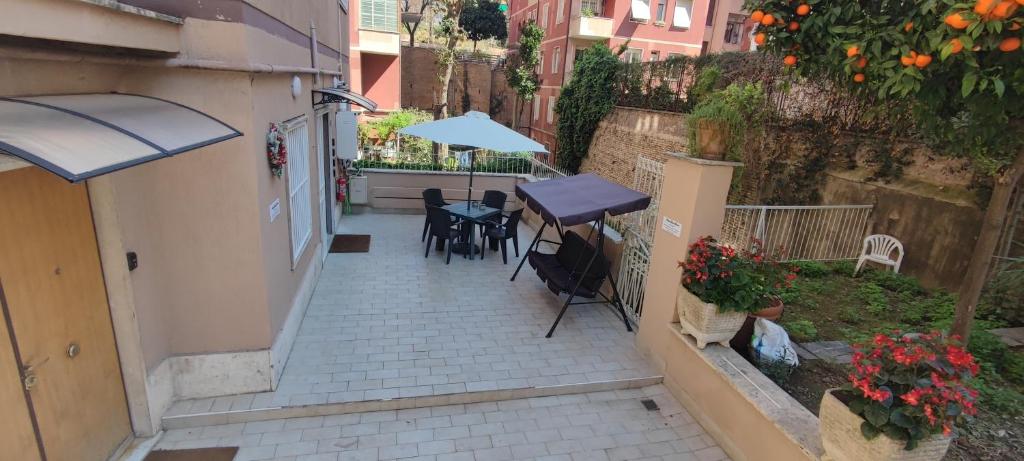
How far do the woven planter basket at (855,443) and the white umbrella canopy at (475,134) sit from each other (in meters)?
4.95

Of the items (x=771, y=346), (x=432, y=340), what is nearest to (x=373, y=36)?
(x=432, y=340)

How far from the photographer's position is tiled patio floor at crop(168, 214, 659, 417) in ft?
13.8

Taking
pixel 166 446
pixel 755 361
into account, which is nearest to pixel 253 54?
pixel 166 446

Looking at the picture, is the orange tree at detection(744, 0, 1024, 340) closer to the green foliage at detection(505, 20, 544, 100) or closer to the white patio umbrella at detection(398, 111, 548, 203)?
the white patio umbrella at detection(398, 111, 548, 203)

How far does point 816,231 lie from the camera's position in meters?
7.70

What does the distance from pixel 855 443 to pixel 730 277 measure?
1.54 meters

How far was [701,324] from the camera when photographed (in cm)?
410

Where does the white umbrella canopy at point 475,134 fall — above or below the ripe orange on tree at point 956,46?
below

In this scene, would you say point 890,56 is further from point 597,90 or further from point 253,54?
point 597,90

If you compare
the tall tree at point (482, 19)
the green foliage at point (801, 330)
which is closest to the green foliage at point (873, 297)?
the green foliage at point (801, 330)

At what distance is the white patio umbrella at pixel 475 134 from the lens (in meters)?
6.83

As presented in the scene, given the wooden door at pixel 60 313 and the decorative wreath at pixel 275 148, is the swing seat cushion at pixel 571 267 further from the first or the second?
the wooden door at pixel 60 313

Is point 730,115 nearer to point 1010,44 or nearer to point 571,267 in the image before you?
point 1010,44

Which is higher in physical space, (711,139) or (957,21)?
(957,21)
